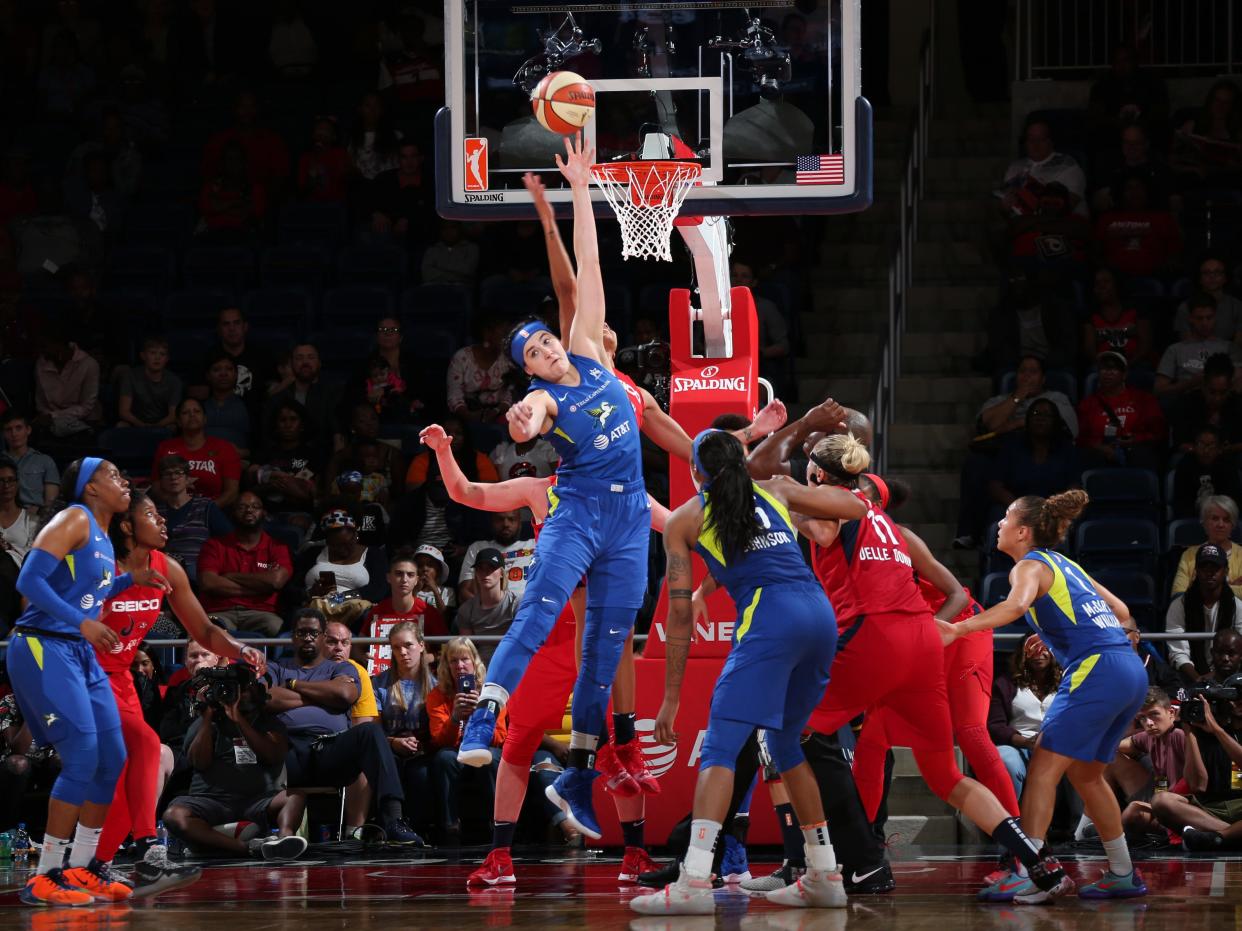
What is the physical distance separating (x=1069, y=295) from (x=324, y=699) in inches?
247

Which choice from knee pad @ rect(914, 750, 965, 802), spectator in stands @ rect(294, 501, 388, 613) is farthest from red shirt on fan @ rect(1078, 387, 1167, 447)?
knee pad @ rect(914, 750, 965, 802)

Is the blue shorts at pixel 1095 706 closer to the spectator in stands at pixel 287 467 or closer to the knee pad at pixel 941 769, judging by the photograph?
the knee pad at pixel 941 769

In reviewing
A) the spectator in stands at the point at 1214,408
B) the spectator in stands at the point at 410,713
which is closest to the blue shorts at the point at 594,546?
the spectator in stands at the point at 410,713

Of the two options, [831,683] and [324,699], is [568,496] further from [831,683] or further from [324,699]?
[324,699]

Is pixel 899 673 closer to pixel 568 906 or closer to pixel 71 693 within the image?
pixel 568 906

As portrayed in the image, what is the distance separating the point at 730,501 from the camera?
6805 mm

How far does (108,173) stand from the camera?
15617 millimetres

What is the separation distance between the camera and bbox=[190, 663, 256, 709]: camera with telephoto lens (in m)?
9.55

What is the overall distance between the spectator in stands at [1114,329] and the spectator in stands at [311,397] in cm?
542

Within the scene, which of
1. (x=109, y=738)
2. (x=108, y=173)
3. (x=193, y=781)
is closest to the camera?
(x=109, y=738)

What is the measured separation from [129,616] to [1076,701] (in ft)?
13.3

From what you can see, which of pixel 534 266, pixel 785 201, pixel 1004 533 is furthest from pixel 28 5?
pixel 1004 533

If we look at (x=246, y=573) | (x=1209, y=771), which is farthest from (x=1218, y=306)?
(x=246, y=573)

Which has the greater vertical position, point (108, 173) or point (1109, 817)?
point (108, 173)
